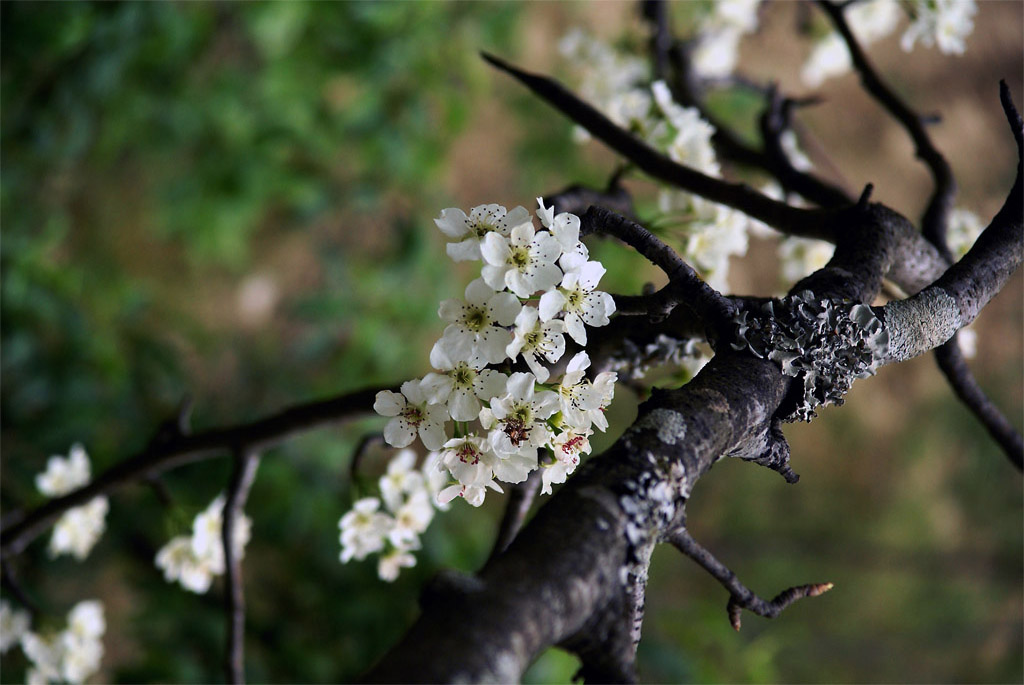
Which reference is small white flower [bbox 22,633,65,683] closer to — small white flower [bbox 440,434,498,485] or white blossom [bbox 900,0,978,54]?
small white flower [bbox 440,434,498,485]

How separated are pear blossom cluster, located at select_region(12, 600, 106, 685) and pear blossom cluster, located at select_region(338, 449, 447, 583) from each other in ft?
1.60

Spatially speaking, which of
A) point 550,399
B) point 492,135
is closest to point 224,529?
point 550,399

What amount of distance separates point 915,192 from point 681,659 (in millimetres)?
1912

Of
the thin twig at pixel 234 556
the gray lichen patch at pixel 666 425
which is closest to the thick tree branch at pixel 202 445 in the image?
the thin twig at pixel 234 556

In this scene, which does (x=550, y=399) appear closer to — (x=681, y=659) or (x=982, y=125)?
(x=681, y=659)

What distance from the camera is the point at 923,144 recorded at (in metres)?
0.77

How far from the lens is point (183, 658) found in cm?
138

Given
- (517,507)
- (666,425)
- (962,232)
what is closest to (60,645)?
(517,507)

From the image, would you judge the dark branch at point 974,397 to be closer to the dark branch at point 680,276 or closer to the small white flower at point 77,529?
the dark branch at point 680,276

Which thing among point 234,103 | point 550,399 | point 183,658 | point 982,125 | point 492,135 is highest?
point 492,135

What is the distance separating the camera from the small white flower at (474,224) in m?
0.44

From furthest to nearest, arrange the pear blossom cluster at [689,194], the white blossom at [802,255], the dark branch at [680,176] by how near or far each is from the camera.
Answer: the white blossom at [802,255]
the pear blossom cluster at [689,194]
the dark branch at [680,176]

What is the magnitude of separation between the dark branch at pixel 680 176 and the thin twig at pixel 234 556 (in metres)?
0.43

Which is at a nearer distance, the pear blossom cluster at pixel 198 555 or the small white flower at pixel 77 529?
the pear blossom cluster at pixel 198 555
